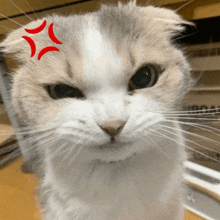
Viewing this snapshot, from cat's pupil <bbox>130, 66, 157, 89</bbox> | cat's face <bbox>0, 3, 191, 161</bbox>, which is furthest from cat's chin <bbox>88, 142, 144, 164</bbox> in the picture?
cat's pupil <bbox>130, 66, 157, 89</bbox>

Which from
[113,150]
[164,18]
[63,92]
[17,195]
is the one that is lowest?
[17,195]

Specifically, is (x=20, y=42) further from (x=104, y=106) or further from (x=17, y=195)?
(x=17, y=195)

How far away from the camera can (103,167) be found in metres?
0.43

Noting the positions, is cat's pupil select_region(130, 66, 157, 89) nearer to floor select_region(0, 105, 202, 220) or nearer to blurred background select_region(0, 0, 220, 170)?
blurred background select_region(0, 0, 220, 170)

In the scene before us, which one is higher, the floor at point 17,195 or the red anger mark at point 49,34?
the red anger mark at point 49,34

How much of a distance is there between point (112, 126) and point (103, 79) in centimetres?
7

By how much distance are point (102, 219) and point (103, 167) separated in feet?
0.37

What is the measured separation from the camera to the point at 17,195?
1.53 feet

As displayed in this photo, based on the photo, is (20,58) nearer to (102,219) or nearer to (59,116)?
(59,116)

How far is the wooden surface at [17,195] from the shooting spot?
46 cm

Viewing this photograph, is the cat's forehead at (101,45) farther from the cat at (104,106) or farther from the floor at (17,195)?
the floor at (17,195)

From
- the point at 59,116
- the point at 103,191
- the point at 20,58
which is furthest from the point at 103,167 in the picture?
the point at 20,58

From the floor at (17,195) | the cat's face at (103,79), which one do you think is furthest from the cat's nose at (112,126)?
the floor at (17,195)

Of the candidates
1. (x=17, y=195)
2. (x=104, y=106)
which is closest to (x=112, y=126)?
(x=104, y=106)
